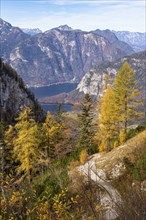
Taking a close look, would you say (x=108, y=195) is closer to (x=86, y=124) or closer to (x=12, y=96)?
(x=86, y=124)

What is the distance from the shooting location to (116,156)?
2967cm

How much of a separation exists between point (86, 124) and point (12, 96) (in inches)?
2744

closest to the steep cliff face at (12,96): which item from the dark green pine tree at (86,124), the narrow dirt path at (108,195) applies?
the dark green pine tree at (86,124)

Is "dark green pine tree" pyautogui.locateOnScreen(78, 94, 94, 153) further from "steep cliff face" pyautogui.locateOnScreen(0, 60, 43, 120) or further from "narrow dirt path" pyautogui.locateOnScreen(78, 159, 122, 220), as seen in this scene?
"steep cliff face" pyautogui.locateOnScreen(0, 60, 43, 120)

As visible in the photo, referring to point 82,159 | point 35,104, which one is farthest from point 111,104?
point 35,104

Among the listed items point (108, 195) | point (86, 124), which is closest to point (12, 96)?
point (86, 124)

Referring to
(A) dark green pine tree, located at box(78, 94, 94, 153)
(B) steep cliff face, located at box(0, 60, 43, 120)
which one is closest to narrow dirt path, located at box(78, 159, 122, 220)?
(A) dark green pine tree, located at box(78, 94, 94, 153)

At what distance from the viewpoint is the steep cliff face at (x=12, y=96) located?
104 m

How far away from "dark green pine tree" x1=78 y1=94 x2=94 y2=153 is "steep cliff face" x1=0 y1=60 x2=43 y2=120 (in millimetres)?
59114

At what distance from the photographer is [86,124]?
45000 millimetres

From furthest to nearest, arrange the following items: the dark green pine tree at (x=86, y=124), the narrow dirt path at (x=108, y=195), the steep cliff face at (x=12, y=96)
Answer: the steep cliff face at (x=12, y=96), the dark green pine tree at (x=86, y=124), the narrow dirt path at (x=108, y=195)

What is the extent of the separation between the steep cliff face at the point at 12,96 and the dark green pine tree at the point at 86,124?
59.1 meters

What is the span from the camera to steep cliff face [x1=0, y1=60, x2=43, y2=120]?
10426 cm

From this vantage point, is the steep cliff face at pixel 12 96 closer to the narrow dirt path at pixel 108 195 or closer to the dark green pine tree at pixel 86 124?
the dark green pine tree at pixel 86 124
